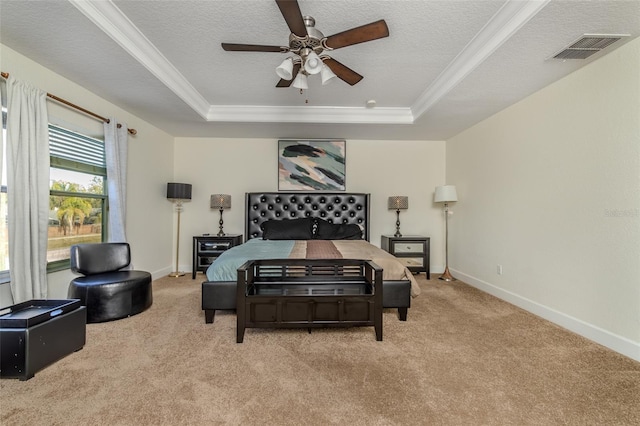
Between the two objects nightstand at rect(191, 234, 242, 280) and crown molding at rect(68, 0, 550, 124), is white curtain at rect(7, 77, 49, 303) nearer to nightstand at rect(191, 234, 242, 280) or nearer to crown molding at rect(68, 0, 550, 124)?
crown molding at rect(68, 0, 550, 124)

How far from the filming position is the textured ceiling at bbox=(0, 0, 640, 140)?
1.90m

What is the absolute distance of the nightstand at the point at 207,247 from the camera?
13.8 feet

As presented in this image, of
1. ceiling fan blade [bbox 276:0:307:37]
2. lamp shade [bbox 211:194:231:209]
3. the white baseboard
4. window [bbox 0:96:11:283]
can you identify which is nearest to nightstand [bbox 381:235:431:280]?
the white baseboard

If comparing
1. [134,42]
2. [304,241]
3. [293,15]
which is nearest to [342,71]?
[293,15]

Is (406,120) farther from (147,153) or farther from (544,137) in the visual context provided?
(147,153)

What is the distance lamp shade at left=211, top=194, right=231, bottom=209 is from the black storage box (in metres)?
2.44

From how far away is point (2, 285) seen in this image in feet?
7.16

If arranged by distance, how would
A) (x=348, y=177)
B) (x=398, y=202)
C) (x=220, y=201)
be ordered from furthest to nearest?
(x=348, y=177) < (x=398, y=202) < (x=220, y=201)

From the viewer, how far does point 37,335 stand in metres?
1.71

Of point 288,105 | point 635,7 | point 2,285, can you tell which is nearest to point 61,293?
point 2,285

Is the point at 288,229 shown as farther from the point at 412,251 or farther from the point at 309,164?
the point at 412,251

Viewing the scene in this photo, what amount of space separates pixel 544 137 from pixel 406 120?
63.3 inches

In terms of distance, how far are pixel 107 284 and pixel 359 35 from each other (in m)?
2.91

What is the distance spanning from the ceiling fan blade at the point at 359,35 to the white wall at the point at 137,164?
8.67 ft
